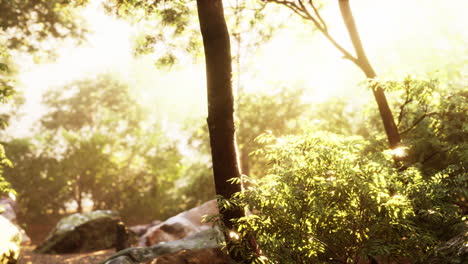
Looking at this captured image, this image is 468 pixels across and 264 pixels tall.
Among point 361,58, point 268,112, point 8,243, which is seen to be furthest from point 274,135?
point 8,243

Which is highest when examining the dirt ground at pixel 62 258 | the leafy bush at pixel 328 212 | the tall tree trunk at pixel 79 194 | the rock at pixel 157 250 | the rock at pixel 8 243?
the leafy bush at pixel 328 212

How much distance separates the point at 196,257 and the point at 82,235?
31.7 feet

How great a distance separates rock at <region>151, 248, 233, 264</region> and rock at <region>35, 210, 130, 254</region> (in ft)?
24.8

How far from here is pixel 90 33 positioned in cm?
1372

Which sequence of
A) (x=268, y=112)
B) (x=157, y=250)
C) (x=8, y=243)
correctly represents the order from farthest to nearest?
(x=268, y=112)
(x=8, y=243)
(x=157, y=250)

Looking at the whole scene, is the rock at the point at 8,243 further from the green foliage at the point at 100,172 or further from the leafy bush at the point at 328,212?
the green foliage at the point at 100,172

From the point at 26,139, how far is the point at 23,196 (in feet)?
12.9

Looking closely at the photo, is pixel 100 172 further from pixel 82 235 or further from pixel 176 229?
pixel 176 229

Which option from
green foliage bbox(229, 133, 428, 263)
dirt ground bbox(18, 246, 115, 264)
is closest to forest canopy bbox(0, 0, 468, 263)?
green foliage bbox(229, 133, 428, 263)

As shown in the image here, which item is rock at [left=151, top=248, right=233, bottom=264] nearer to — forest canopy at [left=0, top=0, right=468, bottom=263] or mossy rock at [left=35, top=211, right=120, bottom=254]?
forest canopy at [left=0, top=0, right=468, bottom=263]

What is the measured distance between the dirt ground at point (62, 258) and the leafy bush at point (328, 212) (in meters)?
10.1

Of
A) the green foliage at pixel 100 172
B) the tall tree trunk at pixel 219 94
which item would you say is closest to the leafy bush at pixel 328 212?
the tall tree trunk at pixel 219 94

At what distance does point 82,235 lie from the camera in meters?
13.8

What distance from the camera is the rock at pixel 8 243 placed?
24.2ft
